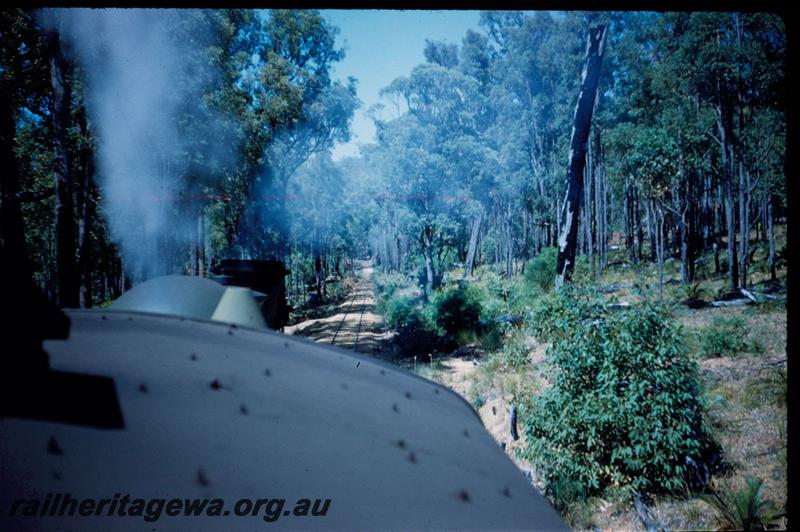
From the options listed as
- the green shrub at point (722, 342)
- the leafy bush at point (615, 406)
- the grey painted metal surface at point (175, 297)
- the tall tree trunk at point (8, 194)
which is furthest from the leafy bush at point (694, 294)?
the tall tree trunk at point (8, 194)

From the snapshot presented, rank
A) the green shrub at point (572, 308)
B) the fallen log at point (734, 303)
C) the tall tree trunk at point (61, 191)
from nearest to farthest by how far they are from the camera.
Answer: the green shrub at point (572, 308), the tall tree trunk at point (61, 191), the fallen log at point (734, 303)

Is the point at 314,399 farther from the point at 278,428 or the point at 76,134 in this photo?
the point at 76,134

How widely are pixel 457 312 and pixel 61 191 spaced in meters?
10.2

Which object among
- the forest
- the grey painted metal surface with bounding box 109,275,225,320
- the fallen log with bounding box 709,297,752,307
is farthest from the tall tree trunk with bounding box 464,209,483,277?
the grey painted metal surface with bounding box 109,275,225,320

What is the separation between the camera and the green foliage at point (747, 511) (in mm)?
3016

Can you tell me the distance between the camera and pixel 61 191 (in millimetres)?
5824

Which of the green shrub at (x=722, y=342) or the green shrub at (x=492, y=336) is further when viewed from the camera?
the green shrub at (x=492, y=336)

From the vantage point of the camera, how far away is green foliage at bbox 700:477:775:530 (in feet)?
9.89

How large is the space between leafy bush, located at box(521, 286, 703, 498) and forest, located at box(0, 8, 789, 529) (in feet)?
0.08

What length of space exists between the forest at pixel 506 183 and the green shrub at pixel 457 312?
0.25ft

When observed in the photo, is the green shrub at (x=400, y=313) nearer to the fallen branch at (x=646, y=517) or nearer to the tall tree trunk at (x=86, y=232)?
the tall tree trunk at (x=86, y=232)

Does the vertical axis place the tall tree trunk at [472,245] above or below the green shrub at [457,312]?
above

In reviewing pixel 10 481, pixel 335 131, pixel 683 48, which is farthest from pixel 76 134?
pixel 683 48

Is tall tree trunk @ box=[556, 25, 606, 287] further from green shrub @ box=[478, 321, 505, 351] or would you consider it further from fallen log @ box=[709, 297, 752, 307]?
fallen log @ box=[709, 297, 752, 307]
